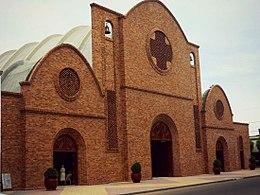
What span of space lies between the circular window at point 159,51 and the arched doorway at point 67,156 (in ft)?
31.5

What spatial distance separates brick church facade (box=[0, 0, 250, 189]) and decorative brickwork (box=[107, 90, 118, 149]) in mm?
66

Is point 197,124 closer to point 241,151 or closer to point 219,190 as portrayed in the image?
point 241,151

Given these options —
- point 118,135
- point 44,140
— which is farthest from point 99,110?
point 44,140

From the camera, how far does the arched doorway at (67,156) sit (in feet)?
75.7

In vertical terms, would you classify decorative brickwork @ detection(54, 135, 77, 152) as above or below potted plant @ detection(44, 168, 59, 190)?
above

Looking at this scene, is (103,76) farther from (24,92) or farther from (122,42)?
(24,92)

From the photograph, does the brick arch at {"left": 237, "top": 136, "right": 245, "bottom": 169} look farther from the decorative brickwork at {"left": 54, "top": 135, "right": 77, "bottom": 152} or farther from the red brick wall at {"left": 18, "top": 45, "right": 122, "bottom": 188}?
the decorative brickwork at {"left": 54, "top": 135, "right": 77, "bottom": 152}

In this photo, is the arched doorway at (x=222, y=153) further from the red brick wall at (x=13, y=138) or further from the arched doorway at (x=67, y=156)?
the red brick wall at (x=13, y=138)

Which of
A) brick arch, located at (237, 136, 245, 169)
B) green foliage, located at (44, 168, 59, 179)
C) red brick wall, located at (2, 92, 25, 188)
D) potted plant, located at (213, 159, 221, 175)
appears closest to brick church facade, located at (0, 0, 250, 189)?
red brick wall, located at (2, 92, 25, 188)

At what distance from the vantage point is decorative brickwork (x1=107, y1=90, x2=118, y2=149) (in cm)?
2572

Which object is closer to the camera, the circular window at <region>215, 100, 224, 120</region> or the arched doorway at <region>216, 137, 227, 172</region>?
the circular window at <region>215, 100, 224, 120</region>

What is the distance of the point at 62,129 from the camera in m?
22.4

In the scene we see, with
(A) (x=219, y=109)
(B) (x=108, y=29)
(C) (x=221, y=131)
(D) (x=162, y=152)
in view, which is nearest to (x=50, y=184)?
(B) (x=108, y=29)

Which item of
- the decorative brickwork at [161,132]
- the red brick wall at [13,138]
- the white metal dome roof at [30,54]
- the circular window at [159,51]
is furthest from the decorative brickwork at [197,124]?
the red brick wall at [13,138]
